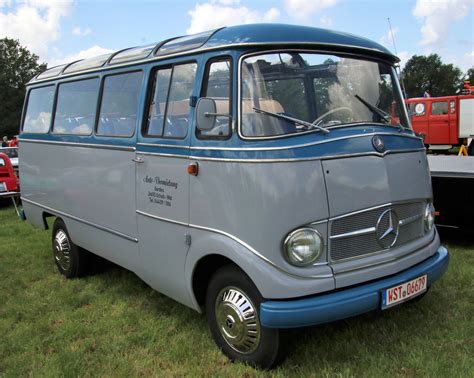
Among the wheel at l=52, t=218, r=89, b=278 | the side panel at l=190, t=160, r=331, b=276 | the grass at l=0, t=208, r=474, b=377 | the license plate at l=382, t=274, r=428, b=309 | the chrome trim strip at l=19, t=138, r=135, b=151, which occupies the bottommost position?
the grass at l=0, t=208, r=474, b=377

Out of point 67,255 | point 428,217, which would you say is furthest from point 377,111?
point 67,255

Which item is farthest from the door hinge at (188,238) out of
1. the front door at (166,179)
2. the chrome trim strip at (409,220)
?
the chrome trim strip at (409,220)

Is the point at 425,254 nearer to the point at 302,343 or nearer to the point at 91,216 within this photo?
the point at 302,343

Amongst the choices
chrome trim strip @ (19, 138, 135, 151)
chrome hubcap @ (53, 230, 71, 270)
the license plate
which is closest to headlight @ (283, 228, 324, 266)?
the license plate

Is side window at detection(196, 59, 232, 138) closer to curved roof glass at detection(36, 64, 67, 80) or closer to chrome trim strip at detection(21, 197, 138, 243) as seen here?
chrome trim strip at detection(21, 197, 138, 243)

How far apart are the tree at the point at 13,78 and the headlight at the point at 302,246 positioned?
223ft

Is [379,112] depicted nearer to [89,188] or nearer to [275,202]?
[275,202]

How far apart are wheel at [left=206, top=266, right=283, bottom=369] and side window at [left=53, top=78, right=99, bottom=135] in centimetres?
257

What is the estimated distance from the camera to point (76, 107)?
566 cm

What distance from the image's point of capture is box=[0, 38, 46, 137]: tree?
65750 millimetres

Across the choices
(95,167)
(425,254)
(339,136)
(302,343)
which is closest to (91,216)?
(95,167)

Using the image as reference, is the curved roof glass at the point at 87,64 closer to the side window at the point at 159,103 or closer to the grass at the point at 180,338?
the side window at the point at 159,103

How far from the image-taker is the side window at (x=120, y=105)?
177 inches

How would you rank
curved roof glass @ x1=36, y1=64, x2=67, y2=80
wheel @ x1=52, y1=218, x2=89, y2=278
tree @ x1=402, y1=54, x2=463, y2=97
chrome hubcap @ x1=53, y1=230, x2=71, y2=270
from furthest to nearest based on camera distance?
tree @ x1=402, y1=54, x2=463, y2=97 → curved roof glass @ x1=36, y1=64, x2=67, y2=80 → chrome hubcap @ x1=53, y1=230, x2=71, y2=270 → wheel @ x1=52, y1=218, x2=89, y2=278
